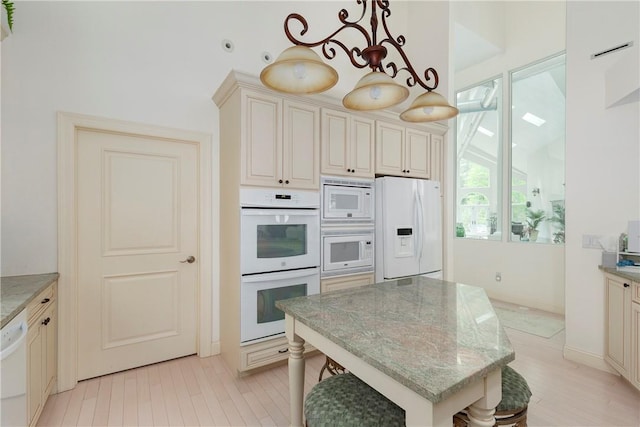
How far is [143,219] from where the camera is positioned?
263 centimetres

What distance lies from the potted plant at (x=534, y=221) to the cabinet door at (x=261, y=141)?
3719mm

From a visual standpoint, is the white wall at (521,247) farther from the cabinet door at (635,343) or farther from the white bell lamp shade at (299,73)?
the white bell lamp shade at (299,73)

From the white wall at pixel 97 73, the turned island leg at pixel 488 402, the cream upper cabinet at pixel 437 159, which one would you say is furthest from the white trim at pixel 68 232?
the cream upper cabinet at pixel 437 159

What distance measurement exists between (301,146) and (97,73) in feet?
5.53

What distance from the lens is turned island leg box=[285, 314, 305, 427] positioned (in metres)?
1.51

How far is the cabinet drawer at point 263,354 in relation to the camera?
7.90 feet

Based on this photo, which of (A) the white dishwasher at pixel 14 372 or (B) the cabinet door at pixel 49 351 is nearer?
(A) the white dishwasher at pixel 14 372

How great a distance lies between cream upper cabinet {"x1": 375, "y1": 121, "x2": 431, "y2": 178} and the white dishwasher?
9.32 feet

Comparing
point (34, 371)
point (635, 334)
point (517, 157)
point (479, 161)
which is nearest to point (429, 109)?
point (635, 334)

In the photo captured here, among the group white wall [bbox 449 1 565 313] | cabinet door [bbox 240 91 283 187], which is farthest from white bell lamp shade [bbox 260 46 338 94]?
white wall [bbox 449 1 565 313]

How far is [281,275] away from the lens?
8.39 feet

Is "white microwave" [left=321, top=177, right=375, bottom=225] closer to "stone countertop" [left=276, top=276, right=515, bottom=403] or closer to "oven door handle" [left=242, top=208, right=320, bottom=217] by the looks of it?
"oven door handle" [left=242, top=208, right=320, bottom=217]

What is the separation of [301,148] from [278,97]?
0.46 m

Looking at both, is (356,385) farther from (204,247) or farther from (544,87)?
(544,87)
